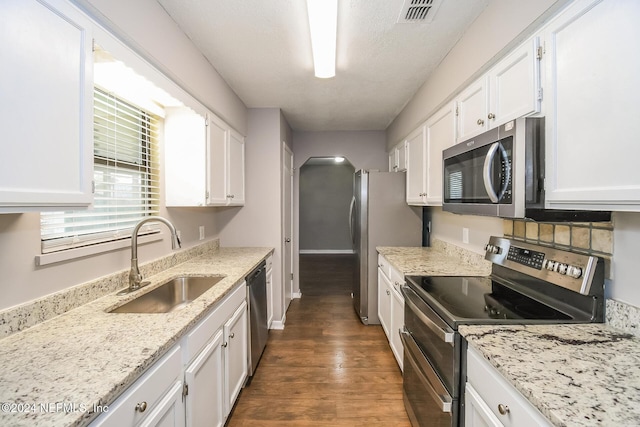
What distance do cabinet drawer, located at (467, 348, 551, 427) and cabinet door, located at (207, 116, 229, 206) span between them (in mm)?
1997

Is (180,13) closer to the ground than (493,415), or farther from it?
farther from it

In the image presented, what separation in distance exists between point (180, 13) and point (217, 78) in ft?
2.40

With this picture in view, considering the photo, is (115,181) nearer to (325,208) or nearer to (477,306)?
(477,306)

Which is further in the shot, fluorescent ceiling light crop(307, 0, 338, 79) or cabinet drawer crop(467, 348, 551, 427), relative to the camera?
fluorescent ceiling light crop(307, 0, 338, 79)

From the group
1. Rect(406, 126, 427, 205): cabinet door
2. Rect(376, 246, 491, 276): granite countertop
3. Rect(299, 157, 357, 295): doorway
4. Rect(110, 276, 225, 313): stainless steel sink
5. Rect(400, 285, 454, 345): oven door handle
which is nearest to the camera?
Rect(400, 285, 454, 345): oven door handle

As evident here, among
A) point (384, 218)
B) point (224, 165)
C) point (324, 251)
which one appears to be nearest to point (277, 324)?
point (384, 218)

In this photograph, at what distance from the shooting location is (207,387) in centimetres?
142

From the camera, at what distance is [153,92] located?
5.79 feet

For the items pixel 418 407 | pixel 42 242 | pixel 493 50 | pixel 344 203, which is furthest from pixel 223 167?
pixel 344 203

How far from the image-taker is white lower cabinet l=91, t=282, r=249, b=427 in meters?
0.88

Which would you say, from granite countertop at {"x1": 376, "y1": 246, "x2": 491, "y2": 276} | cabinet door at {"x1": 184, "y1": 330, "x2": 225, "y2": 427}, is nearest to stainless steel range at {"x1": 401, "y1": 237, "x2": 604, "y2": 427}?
granite countertop at {"x1": 376, "y1": 246, "x2": 491, "y2": 276}

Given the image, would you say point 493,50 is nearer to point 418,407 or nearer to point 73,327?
point 418,407

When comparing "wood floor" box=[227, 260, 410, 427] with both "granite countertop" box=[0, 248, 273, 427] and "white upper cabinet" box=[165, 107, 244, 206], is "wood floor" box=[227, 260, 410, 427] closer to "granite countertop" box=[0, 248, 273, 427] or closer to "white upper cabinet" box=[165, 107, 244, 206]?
"granite countertop" box=[0, 248, 273, 427]

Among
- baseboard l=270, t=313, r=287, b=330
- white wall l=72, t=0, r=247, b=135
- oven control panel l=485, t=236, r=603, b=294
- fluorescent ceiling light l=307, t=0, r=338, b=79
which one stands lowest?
baseboard l=270, t=313, r=287, b=330
